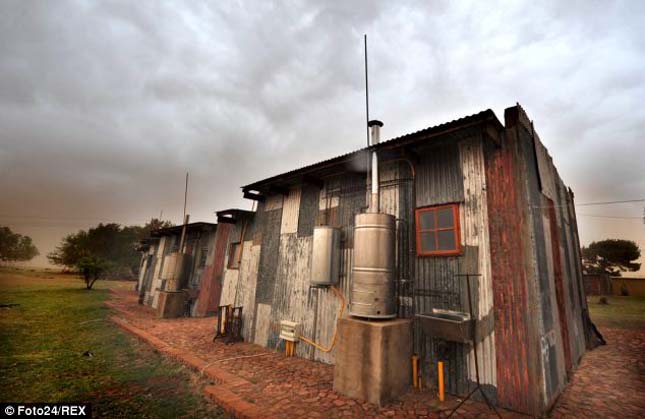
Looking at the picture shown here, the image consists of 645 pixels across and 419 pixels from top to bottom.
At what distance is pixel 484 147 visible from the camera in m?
5.42

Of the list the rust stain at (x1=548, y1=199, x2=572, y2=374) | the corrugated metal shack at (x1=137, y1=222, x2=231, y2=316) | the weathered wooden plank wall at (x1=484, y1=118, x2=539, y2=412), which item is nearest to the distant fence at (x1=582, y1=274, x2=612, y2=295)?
the rust stain at (x1=548, y1=199, x2=572, y2=374)

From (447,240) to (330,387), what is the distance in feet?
12.6

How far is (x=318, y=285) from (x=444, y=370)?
3.63 m

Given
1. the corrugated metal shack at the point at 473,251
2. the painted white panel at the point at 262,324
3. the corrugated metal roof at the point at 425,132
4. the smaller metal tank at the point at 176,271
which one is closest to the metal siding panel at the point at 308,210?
the corrugated metal shack at the point at 473,251

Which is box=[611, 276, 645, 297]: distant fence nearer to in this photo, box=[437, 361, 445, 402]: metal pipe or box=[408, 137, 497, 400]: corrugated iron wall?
box=[408, 137, 497, 400]: corrugated iron wall

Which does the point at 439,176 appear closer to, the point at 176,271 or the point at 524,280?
the point at 524,280

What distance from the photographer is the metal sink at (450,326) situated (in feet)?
14.4

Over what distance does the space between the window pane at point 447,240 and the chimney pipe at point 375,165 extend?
56.8 inches

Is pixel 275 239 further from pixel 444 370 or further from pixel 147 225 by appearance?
pixel 147 225

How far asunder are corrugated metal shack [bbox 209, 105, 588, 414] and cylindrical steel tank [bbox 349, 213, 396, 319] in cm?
71

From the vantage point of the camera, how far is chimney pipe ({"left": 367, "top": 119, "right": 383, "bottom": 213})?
5940 mm

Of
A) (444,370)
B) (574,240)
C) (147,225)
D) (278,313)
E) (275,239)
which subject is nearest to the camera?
(444,370)

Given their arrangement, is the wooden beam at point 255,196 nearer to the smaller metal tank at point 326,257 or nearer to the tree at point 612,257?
the smaller metal tank at point 326,257

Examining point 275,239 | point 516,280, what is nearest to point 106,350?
point 275,239
